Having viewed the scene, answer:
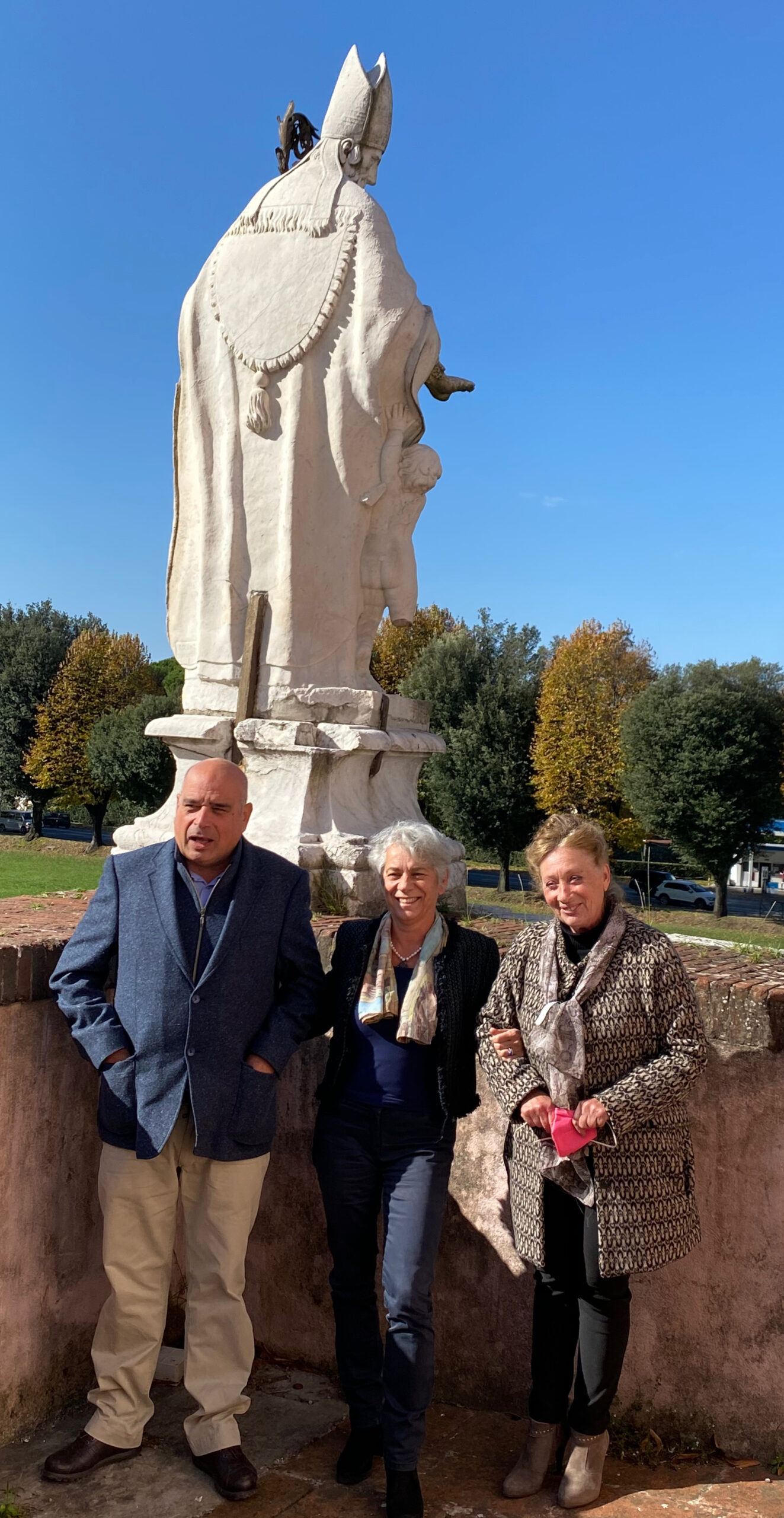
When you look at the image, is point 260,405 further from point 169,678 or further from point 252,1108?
point 169,678

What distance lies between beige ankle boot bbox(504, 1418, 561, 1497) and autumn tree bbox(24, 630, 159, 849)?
32653 mm

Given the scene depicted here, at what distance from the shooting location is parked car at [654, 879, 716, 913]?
109 feet

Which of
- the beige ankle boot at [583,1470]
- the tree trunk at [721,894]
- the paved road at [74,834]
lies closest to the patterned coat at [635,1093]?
the beige ankle boot at [583,1470]

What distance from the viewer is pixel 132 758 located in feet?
114

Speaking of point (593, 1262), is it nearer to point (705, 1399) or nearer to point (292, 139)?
point (705, 1399)

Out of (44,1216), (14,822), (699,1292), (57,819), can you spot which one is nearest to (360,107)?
(44,1216)

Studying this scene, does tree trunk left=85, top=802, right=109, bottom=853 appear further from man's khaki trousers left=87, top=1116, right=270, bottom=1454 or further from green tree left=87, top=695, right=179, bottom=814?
man's khaki trousers left=87, top=1116, right=270, bottom=1454

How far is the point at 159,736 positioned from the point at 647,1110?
3739 mm

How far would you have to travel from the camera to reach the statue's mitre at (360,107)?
5.84 m

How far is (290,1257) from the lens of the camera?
423 cm

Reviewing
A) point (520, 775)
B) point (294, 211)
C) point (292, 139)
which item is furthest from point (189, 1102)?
point (520, 775)

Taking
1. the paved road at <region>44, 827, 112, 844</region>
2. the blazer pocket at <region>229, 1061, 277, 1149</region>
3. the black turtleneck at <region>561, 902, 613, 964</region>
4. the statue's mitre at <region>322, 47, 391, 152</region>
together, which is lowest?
the blazer pocket at <region>229, 1061, 277, 1149</region>

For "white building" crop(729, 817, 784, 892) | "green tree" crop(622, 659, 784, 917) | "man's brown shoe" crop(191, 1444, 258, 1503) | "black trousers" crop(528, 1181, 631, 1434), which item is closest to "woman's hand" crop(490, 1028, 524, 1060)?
"black trousers" crop(528, 1181, 631, 1434)

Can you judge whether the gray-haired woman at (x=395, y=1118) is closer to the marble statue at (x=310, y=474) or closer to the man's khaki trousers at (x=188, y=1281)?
the man's khaki trousers at (x=188, y=1281)
